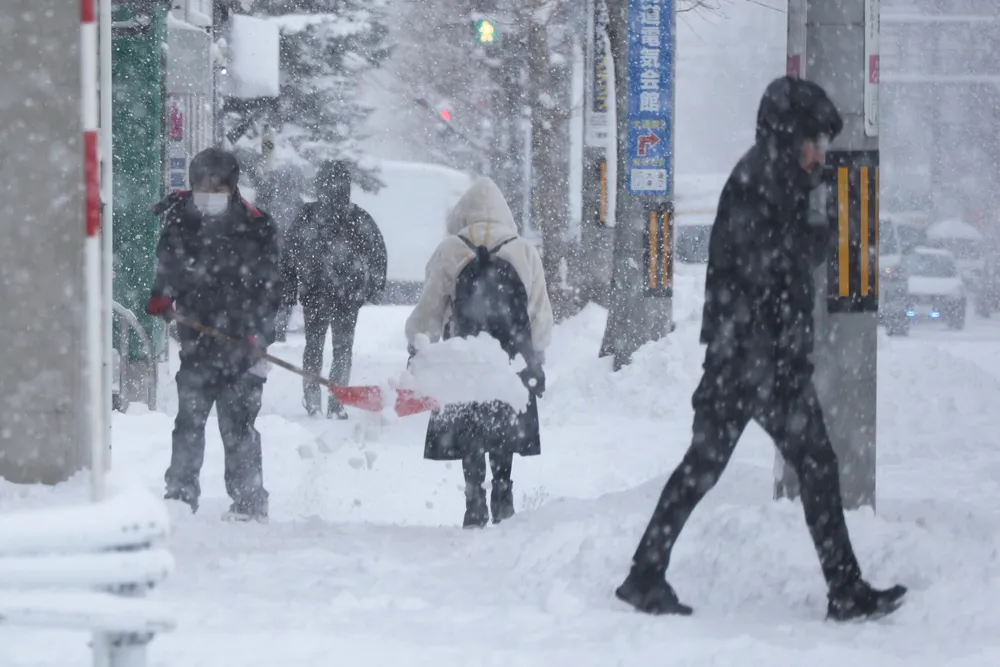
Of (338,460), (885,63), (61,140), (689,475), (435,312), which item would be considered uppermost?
(885,63)

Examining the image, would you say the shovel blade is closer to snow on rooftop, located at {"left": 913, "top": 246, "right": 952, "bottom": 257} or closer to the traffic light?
the traffic light

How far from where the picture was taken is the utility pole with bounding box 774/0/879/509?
6.04 metres

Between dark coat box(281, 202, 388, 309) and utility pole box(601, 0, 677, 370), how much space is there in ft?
9.90

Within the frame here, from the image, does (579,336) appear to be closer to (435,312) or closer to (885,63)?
(435,312)

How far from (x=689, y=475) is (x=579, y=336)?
40.0 feet

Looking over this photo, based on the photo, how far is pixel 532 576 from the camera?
5.75 meters

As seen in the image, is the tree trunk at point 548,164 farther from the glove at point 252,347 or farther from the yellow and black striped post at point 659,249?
the glove at point 252,347

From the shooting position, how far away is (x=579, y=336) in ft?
56.7

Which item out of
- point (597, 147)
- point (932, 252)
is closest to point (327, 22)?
point (932, 252)

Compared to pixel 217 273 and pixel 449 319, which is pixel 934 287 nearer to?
pixel 449 319

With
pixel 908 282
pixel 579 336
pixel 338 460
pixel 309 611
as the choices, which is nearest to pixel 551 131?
pixel 579 336

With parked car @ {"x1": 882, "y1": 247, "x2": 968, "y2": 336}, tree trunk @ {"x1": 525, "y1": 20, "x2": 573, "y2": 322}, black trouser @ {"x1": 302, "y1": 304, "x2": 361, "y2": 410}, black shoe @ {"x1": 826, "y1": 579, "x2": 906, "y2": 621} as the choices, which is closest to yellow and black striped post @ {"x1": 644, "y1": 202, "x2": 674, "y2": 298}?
black trouser @ {"x1": 302, "y1": 304, "x2": 361, "y2": 410}

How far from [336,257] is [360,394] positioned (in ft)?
13.9

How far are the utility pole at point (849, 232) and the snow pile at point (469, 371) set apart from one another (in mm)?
1490
